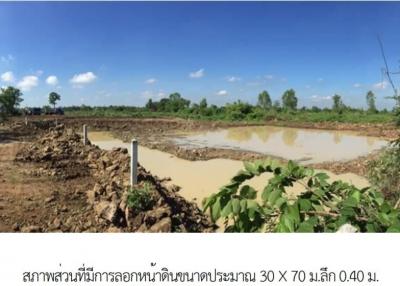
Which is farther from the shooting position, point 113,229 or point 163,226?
point 113,229

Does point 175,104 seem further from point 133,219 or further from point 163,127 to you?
point 133,219

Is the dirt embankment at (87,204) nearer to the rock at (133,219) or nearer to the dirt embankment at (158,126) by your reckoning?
the rock at (133,219)

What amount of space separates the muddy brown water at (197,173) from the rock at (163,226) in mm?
2649

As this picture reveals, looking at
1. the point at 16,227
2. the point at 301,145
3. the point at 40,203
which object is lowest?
the point at 16,227

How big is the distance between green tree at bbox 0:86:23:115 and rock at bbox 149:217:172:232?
14.6m

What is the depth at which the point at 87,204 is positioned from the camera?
5379mm

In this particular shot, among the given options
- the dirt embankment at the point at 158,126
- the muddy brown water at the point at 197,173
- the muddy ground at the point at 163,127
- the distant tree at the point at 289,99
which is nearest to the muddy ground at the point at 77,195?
the muddy brown water at the point at 197,173

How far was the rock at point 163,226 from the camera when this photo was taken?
13.2 feet

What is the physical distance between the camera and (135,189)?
4.86 meters

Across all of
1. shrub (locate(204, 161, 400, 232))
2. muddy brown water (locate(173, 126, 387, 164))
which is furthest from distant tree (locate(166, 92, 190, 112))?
shrub (locate(204, 161, 400, 232))

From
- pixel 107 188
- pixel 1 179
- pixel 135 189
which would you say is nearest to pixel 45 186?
pixel 1 179

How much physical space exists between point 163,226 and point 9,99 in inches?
598

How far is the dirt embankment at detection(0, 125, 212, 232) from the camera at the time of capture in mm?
4457

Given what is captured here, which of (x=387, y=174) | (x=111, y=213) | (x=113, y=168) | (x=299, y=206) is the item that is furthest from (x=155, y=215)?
(x=113, y=168)
